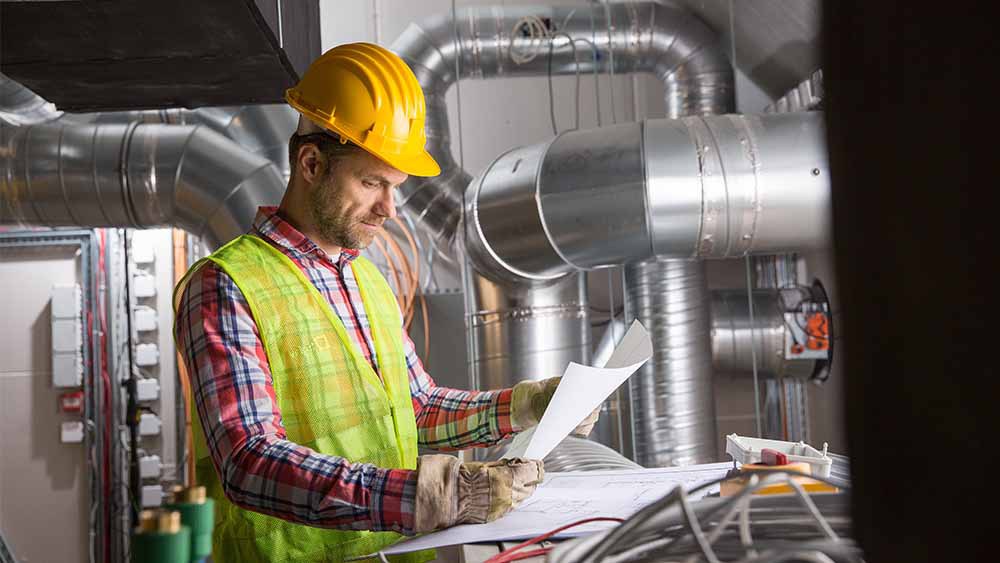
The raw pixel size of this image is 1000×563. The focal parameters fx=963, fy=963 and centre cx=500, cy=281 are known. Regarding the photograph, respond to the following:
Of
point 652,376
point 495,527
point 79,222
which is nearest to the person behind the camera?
point 495,527

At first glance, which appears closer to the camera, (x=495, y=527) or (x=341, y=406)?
(x=495, y=527)

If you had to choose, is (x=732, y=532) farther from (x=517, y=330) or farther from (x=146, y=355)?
(x=146, y=355)

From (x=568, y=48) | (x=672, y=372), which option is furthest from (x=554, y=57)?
(x=672, y=372)

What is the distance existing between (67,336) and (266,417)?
12.1 ft

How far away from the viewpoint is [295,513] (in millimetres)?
1248

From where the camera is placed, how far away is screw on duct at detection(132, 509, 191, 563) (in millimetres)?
607

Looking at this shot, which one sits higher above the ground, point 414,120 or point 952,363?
point 414,120

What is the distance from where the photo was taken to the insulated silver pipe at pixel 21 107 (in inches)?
141

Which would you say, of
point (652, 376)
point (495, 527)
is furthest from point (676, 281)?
point (495, 527)

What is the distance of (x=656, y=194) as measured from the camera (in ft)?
9.30

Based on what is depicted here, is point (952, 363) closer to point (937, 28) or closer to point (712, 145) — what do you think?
point (937, 28)

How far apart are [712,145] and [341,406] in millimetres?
1768

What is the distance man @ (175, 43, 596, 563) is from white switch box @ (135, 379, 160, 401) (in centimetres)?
319

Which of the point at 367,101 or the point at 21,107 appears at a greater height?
the point at 21,107
